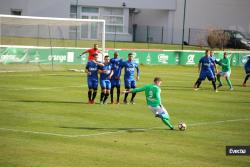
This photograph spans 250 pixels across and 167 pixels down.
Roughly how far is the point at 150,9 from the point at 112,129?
5933cm

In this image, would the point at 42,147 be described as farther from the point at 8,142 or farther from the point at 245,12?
the point at 245,12

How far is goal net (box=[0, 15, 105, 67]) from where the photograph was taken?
42.5m

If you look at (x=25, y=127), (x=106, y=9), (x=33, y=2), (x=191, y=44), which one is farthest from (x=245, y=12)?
(x=25, y=127)

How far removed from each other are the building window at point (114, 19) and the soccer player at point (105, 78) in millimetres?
50044

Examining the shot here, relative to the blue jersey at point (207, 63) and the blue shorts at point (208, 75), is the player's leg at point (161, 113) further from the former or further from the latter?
the blue jersey at point (207, 63)

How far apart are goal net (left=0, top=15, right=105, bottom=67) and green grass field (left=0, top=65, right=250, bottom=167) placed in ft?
18.9

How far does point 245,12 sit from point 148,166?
204 ft

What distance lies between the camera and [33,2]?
7369 centimetres

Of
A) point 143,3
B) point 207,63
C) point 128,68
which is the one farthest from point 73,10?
point 128,68

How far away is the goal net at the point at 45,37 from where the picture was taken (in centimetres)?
4250

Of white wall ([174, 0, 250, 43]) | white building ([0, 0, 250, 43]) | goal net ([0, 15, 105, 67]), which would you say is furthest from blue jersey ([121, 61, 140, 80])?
white wall ([174, 0, 250, 43])

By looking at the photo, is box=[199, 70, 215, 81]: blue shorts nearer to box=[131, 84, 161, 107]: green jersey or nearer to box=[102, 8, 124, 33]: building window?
box=[131, 84, 161, 107]: green jersey

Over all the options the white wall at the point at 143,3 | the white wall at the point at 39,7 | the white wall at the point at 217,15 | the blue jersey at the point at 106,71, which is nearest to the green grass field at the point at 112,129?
the blue jersey at the point at 106,71

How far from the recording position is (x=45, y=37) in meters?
44.5
